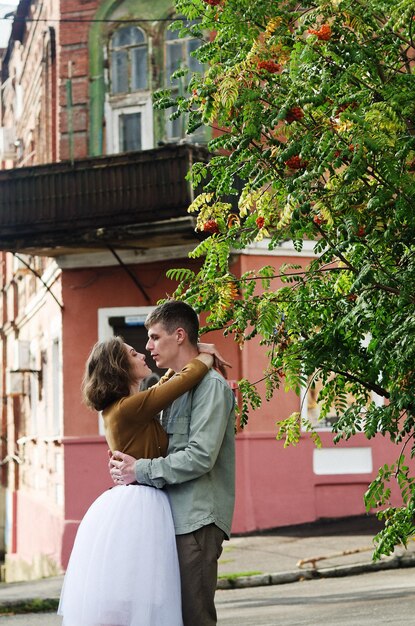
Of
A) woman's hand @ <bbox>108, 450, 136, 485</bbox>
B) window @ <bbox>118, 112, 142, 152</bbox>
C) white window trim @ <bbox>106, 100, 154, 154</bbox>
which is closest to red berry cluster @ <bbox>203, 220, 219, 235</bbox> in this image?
woman's hand @ <bbox>108, 450, 136, 485</bbox>

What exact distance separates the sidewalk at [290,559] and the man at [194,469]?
9.13m

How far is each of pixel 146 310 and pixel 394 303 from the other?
43.3 ft

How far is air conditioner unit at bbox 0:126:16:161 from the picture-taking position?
28.8 m

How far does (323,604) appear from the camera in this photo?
38.2ft

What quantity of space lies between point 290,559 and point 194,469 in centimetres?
1120

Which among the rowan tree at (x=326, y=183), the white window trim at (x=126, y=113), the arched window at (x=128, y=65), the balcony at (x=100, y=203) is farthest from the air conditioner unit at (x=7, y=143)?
the rowan tree at (x=326, y=183)

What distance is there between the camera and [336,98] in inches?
261

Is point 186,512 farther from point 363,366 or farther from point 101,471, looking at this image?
point 101,471

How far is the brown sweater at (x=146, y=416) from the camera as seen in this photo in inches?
201

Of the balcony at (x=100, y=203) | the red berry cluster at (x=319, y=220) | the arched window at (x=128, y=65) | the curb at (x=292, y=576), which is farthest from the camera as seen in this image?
the arched window at (x=128, y=65)

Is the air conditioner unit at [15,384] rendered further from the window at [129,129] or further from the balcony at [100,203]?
the window at [129,129]

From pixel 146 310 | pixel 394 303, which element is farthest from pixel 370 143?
pixel 146 310

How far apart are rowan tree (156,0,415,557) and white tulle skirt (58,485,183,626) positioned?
71.7 inches

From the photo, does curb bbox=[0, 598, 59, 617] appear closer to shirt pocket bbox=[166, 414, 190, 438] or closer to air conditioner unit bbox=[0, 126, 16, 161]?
shirt pocket bbox=[166, 414, 190, 438]
